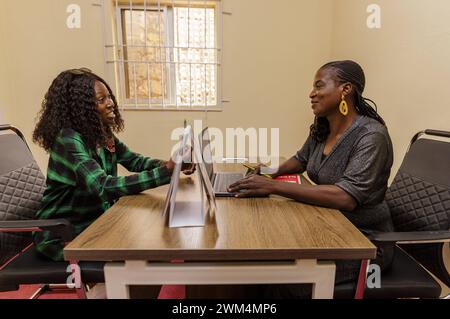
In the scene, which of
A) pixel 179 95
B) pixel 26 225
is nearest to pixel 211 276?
pixel 26 225

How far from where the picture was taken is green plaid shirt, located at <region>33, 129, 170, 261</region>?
3.45 feet

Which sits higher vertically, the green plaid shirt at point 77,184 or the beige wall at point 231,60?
the beige wall at point 231,60

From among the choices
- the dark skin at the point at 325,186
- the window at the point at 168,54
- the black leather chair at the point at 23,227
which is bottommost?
the black leather chair at the point at 23,227

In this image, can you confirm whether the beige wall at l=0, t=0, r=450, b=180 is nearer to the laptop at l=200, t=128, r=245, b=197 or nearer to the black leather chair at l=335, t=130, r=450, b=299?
the black leather chair at l=335, t=130, r=450, b=299

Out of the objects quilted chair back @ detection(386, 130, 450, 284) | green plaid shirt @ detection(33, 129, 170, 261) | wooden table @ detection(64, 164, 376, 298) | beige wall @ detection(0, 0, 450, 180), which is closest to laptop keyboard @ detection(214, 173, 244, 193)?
green plaid shirt @ detection(33, 129, 170, 261)

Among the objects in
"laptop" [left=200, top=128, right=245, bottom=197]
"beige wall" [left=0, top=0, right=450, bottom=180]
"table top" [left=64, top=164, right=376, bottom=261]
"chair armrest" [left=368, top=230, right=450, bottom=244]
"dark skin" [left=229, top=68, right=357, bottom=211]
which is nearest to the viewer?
"table top" [left=64, top=164, right=376, bottom=261]

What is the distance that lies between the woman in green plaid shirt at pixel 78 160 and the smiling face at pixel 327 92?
66cm

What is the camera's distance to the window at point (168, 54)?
2346mm

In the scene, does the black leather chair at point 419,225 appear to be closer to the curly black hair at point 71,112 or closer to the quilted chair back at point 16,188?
the curly black hair at point 71,112

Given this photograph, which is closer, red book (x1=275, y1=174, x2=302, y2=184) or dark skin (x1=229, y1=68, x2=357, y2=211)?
dark skin (x1=229, y1=68, x2=357, y2=211)

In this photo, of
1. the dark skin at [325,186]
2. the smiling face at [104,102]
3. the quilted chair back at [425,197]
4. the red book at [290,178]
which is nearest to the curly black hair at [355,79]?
the dark skin at [325,186]

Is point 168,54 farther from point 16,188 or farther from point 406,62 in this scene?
point 406,62

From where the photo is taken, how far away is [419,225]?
1105mm

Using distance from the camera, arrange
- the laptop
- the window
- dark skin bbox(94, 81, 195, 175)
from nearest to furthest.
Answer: the laptop → dark skin bbox(94, 81, 195, 175) → the window
